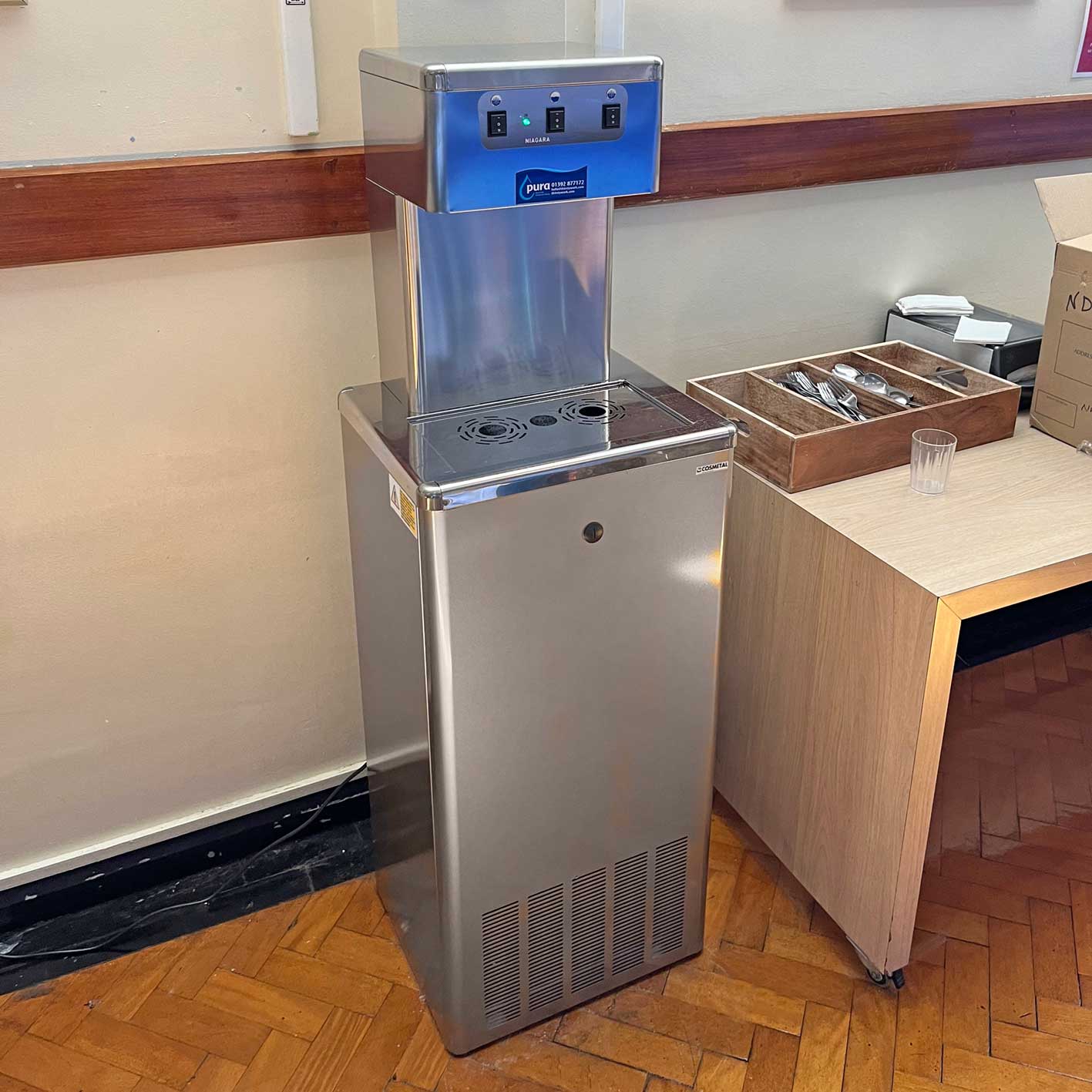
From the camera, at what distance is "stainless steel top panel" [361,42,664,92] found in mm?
1295

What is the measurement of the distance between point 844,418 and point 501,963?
102 centimetres

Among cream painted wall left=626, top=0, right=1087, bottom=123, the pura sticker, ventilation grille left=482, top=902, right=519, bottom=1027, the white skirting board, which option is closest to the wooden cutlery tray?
cream painted wall left=626, top=0, right=1087, bottom=123

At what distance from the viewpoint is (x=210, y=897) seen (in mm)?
1995

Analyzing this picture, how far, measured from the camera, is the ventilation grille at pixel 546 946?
168 centimetres

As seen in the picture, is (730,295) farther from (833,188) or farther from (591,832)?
(591,832)

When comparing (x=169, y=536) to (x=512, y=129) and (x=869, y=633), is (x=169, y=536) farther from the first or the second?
(x=869, y=633)

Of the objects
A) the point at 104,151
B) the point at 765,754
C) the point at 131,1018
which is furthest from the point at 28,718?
the point at 765,754

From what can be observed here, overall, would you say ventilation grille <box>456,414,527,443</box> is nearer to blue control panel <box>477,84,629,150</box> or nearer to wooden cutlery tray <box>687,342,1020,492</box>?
blue control panel <box>477,84,629,150</box>

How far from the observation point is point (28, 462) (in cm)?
165

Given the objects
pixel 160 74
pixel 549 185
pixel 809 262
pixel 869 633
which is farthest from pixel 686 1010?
pixel 160 74

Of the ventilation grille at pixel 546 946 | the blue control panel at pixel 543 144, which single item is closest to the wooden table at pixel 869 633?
the ventilation grille at pixel 546 946

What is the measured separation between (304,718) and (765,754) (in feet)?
2.68

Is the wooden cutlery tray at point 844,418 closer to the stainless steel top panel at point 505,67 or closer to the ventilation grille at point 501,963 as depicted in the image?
the stainless steel top panel at point 505,67

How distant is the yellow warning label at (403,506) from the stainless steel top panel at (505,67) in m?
0.48
